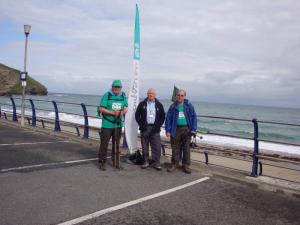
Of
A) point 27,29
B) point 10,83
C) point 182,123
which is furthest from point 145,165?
point 10,83

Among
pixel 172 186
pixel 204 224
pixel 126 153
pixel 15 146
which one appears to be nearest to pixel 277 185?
pixel 172 186

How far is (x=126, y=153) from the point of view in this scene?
864cm

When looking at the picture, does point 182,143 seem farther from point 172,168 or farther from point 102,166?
point 102,166

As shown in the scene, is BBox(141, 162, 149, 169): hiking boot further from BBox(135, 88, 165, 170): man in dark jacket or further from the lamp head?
the lamp head

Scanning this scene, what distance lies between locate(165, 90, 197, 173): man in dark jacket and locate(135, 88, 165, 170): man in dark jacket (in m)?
0.26

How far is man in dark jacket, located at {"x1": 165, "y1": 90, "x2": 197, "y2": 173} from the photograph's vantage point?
6.94m

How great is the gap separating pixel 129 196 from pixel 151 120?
2.25m

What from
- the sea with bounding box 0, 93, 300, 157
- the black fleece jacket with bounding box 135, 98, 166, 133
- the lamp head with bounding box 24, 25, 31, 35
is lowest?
the sea with bounding box 0, 93, 300, 157

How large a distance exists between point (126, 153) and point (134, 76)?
203cm

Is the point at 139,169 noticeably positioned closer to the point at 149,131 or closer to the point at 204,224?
the point at 149,131

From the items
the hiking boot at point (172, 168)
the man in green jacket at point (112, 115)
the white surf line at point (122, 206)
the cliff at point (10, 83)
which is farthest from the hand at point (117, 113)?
the cliff at point (10, 83)

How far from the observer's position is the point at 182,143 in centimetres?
711

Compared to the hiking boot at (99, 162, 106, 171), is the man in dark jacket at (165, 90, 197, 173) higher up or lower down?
higher up

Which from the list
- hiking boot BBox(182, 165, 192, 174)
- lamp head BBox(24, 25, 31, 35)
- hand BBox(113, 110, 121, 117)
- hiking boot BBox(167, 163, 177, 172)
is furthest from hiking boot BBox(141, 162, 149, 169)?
lamp head BBox(24, 25, 31, 35)
